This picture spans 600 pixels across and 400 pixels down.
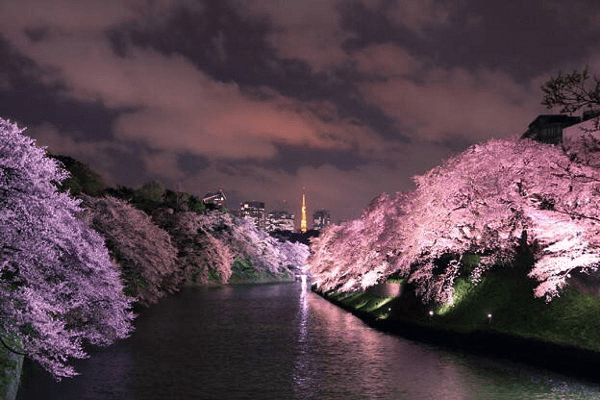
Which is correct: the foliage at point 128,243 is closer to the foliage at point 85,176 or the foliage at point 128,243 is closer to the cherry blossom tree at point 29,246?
the foliage at point 85,176

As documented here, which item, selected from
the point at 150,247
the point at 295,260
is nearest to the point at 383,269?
the point at 150,247

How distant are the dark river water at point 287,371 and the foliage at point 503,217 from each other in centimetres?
567

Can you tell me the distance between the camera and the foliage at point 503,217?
27.2 meters

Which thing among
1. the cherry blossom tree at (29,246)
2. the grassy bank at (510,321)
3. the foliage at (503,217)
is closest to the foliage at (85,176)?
the foliage at (503,217)

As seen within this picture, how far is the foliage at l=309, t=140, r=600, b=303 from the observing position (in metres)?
27.2

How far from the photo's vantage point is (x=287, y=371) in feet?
81.8

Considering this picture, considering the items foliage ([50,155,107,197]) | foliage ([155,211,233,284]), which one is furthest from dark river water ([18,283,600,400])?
foliage ([155,211,233,284])

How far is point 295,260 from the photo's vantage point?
147375mm

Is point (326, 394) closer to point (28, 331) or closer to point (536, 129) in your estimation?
point (28, 331)

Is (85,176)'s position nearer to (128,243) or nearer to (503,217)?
(128,243)

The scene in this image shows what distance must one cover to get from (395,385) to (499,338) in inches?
435

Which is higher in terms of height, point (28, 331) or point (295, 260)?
point (295, 260)

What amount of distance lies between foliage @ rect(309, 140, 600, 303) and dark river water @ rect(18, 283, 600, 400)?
5668mm

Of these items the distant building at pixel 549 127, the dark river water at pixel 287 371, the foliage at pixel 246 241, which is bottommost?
the dark river water at pixel 287 371
